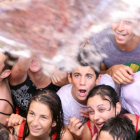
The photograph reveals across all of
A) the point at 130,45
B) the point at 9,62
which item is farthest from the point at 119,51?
the point at 9,62

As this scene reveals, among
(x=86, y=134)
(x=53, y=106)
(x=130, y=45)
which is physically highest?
(x=130, y=45)

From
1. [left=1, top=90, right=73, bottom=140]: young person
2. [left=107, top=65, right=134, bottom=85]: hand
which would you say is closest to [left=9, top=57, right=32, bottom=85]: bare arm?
[left=1, top=90, right=73, bottom=140]: young person

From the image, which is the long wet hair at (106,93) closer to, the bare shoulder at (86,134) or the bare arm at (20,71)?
the bare shoulder at (86,134)

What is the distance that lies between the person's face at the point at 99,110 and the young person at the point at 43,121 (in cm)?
12

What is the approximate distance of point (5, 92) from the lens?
41.2 inches

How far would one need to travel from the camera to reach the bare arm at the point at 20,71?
0.91 meters

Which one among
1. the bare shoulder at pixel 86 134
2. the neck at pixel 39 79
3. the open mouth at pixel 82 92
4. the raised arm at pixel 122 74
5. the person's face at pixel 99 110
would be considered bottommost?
the bare shoulder at pixel 86 134

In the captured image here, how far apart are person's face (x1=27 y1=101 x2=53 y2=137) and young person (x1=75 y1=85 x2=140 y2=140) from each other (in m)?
0.11

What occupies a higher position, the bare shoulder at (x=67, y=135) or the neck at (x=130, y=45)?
the neck at (x=130, y=45)

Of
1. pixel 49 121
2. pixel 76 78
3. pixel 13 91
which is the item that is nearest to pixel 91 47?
pixel 76 78

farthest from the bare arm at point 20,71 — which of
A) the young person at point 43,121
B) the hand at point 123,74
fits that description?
the hand at point 123,74

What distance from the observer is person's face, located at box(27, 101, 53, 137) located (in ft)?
3.05

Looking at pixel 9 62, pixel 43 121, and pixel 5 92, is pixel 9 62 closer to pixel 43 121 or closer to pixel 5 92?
pixel 5 92

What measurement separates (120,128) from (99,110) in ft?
0.33
